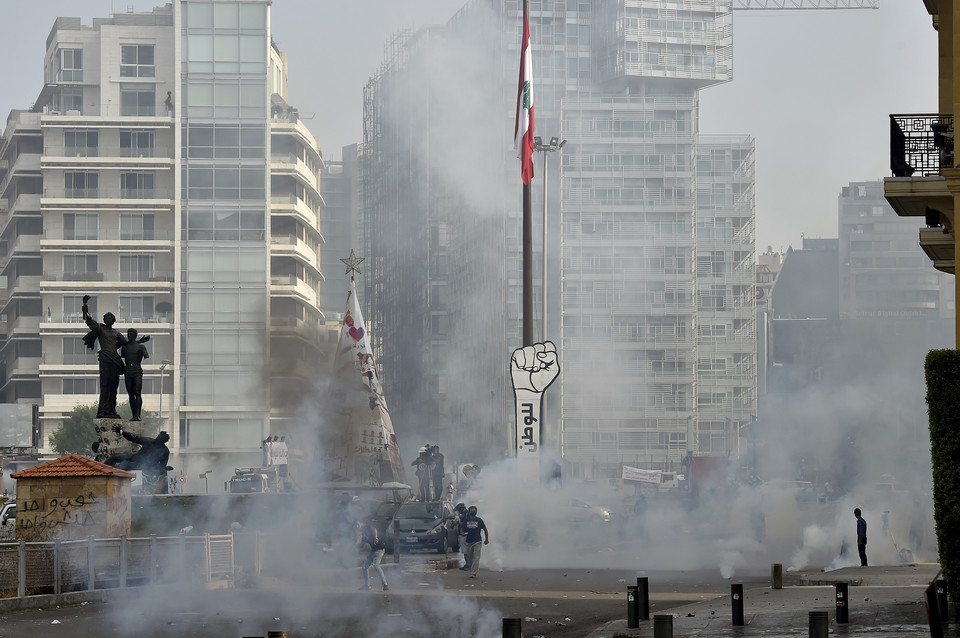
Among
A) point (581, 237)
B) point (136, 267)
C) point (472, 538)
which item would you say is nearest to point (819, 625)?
point (472, 538)

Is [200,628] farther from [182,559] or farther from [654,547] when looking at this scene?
[654,547]

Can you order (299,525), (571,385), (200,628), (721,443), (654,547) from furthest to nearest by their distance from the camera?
(721,443) < (571,385) < (654,547) < (299,525) < (200,628)

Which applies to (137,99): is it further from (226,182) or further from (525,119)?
(525,119)

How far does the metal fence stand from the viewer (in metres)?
21.2

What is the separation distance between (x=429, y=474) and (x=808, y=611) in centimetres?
2354

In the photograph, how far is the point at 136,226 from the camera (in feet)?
302

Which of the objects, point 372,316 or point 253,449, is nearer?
point 253,449

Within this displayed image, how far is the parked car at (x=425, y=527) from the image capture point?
3139 cm

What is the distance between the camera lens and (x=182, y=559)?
77.7 ft

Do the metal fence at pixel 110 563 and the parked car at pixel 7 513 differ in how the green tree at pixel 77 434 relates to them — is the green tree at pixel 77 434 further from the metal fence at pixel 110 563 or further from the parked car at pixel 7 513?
the metal fence at pixel 110 563

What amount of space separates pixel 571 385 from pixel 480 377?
18.7 ft

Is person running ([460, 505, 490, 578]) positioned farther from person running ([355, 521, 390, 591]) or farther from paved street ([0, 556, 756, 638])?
person running ([355, 521, 390, 591])

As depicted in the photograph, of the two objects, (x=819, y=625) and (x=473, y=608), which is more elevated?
(x=819, y=625)

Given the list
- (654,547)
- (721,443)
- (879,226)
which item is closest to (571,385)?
(721,443)
